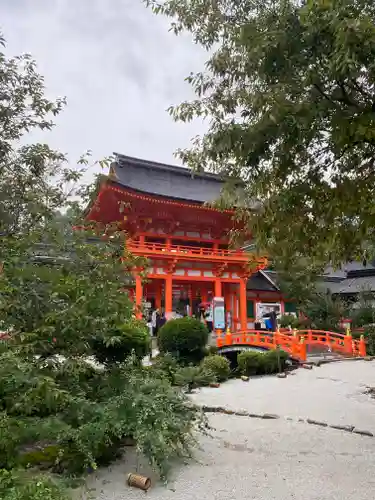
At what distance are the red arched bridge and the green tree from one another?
939 cm

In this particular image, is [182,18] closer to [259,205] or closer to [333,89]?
[333,89]

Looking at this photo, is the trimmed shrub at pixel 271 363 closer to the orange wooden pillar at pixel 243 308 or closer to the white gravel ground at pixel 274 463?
the white gravel ground at pixel 274 463

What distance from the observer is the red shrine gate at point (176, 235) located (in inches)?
772

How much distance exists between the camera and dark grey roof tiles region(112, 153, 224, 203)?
75.6 ft

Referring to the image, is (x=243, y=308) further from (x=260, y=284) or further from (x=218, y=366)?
(x=218, y=366)

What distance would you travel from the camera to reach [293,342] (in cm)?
1448

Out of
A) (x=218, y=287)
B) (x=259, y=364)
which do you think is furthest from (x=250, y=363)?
(x=218, y=287)

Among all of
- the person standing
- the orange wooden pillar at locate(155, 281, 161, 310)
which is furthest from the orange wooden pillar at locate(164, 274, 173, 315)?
the orange wooden pillar at locate(155, 281, 161, 310)

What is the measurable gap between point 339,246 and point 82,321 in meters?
3.15

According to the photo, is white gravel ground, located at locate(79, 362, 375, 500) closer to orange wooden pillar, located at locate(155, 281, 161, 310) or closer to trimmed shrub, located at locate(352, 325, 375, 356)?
trimmed shrub, located at locate(352, 325, 375, 356)

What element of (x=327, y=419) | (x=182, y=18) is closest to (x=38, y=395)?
(x=182, y=18)

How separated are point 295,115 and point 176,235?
17.7 meters

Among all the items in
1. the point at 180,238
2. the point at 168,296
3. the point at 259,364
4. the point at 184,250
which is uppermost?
the point at 180,238

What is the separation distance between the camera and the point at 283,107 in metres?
3.67
